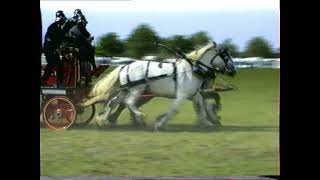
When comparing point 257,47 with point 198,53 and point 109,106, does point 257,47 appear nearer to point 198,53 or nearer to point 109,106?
point 198,53

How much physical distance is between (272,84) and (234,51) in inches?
16.2

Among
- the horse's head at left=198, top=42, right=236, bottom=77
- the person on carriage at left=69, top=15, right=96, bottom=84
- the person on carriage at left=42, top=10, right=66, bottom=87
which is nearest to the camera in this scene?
the person on carriage at left=42, top=10, right=66, bottom=87

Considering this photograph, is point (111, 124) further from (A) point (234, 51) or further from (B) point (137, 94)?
(A) point (234, 51)

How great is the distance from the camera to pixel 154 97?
4.35 metres

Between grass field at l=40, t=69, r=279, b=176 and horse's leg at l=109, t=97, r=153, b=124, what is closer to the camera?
grass field at l=40, t=69, r=279, b=176

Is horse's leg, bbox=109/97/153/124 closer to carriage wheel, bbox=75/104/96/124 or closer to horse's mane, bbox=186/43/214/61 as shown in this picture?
carriage wheel, bbox=75/104/96/124

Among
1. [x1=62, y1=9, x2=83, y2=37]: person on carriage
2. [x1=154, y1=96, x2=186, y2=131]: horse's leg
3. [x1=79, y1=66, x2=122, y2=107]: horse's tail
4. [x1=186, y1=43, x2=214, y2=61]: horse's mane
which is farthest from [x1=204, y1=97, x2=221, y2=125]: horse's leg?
[x1=62, y1=9, x2=83, y2=37]: person on carriage

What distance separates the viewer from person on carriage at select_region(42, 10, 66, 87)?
3.93 metres

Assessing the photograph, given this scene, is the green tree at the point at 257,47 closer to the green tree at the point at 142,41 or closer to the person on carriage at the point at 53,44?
the green tree at the point at 142,41

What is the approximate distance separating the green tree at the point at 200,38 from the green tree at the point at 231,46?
0.12m

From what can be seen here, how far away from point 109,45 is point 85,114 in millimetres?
Answer: 578

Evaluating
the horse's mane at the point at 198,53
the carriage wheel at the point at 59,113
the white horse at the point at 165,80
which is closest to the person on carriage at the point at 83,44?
the white horse at the point at 165,80

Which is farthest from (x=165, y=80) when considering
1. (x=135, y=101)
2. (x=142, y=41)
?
(x=142, y=41)
